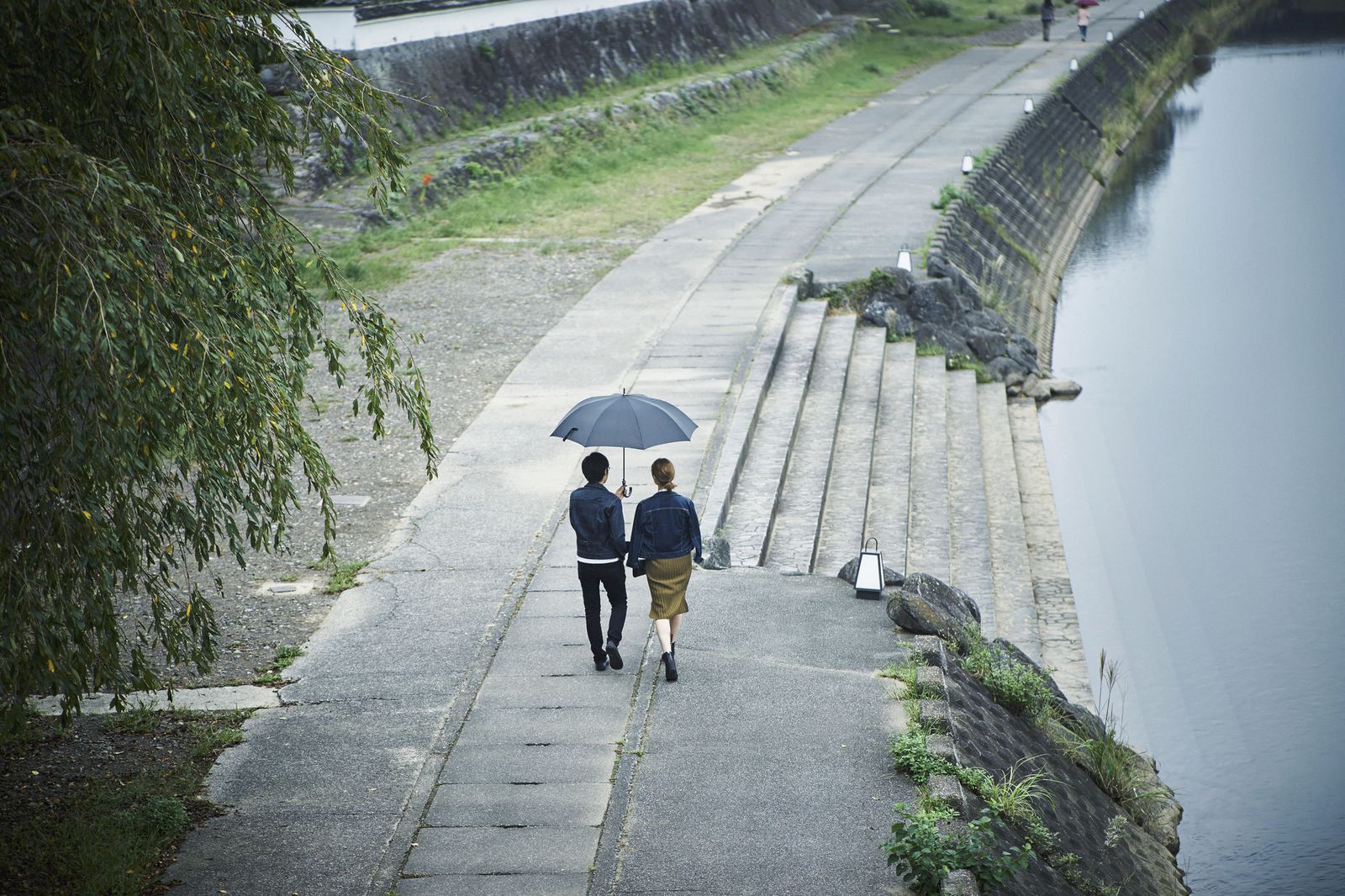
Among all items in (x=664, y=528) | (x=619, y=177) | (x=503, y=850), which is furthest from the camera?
(x=619, y=177)

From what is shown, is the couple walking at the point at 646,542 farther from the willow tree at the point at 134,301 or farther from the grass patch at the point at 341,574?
the grass patch at the point at 341,574

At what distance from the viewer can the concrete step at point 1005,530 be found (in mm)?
13156

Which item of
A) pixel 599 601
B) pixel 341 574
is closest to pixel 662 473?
pixel 599 601

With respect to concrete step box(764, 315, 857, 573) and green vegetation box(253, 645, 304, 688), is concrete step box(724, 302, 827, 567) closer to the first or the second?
concrete step box(764, 315, 857, 573)

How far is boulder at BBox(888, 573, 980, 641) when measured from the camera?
9344 mm

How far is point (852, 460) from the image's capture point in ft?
47.3

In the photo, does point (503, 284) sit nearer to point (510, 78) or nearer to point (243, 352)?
point (510, 78)

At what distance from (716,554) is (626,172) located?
17.1m

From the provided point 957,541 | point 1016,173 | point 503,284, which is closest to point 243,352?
point 957,541

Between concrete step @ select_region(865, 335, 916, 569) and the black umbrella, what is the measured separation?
12.7 ft

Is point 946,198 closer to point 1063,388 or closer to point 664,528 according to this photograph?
point 1063,388

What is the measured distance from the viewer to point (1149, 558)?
17016 mm

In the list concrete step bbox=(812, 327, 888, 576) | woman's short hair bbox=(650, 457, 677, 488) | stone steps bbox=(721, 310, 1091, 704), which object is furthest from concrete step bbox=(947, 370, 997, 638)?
woman's short hair bbox=(650, 457, 677, 488)

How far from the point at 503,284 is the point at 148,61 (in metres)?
13.3
